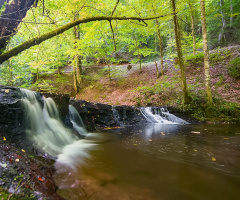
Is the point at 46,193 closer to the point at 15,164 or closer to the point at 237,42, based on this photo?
the point at 15,164

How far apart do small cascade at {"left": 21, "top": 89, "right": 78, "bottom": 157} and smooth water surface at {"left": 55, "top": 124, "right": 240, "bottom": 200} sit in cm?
69

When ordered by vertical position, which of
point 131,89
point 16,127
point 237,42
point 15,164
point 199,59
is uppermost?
point 237,42

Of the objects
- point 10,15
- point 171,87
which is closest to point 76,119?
point 10,15

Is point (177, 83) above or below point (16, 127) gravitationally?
above

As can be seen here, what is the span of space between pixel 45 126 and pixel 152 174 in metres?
3.49

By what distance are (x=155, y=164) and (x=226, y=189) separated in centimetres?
110

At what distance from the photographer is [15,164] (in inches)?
77.9

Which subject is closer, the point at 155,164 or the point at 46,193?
the point at 46,193

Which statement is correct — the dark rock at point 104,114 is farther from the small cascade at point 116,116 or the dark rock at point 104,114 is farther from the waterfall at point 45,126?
the waterfall at point 45,126

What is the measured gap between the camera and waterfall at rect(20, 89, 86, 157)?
11.2 ft

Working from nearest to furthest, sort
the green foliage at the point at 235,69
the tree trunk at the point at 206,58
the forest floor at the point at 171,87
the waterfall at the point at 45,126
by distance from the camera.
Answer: the waterfall at the point at 45,126 < the tree trunk at the point at 206,58 < the forest floor at the point at 171,87 < the green foliage at the point at 235,69

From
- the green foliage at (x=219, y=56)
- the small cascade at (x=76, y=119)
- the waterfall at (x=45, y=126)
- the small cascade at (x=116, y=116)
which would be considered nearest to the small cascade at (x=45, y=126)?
the waterfall at (x=45, y=126)

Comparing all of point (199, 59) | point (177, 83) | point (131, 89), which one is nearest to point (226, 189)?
point (177, 83)

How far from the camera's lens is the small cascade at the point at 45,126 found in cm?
343
